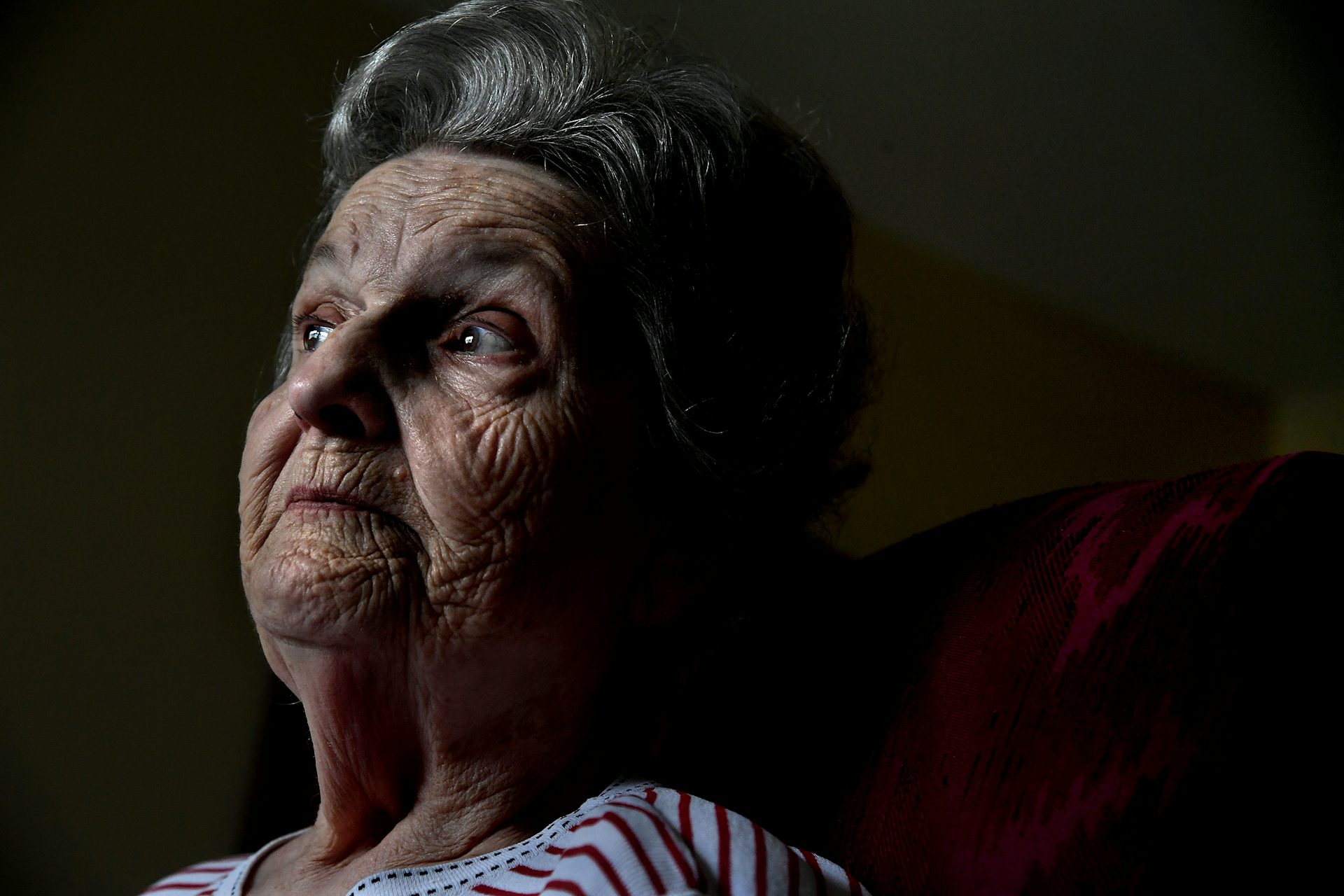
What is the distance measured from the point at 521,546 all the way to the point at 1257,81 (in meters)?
1.46

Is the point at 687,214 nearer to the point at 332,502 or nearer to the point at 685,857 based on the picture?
the point at 332,502

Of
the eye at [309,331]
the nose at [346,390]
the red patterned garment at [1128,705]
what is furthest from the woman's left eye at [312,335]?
the red patterned garment at [1128,705]

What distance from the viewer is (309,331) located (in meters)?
1.03

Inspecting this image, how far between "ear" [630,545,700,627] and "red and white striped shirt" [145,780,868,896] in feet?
0.54

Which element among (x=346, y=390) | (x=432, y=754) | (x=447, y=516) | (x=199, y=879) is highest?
(x=346, y=390)

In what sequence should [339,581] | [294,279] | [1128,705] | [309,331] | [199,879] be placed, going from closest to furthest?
[1128,705]
[339,581]
[309,331]
[199,879]
[294,279]

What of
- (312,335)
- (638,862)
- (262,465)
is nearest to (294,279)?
(312,335)

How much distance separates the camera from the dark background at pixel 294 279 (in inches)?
64.1

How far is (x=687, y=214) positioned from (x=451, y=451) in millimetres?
338

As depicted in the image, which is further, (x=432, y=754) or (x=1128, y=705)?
(x=432, y=754)

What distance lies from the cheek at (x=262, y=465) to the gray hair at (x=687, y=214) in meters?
0.32

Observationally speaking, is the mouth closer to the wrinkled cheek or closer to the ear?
the wrinkled cheek

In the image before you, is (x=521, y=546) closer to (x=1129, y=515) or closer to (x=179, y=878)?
(x=1129, y=515)

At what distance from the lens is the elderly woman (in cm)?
84
